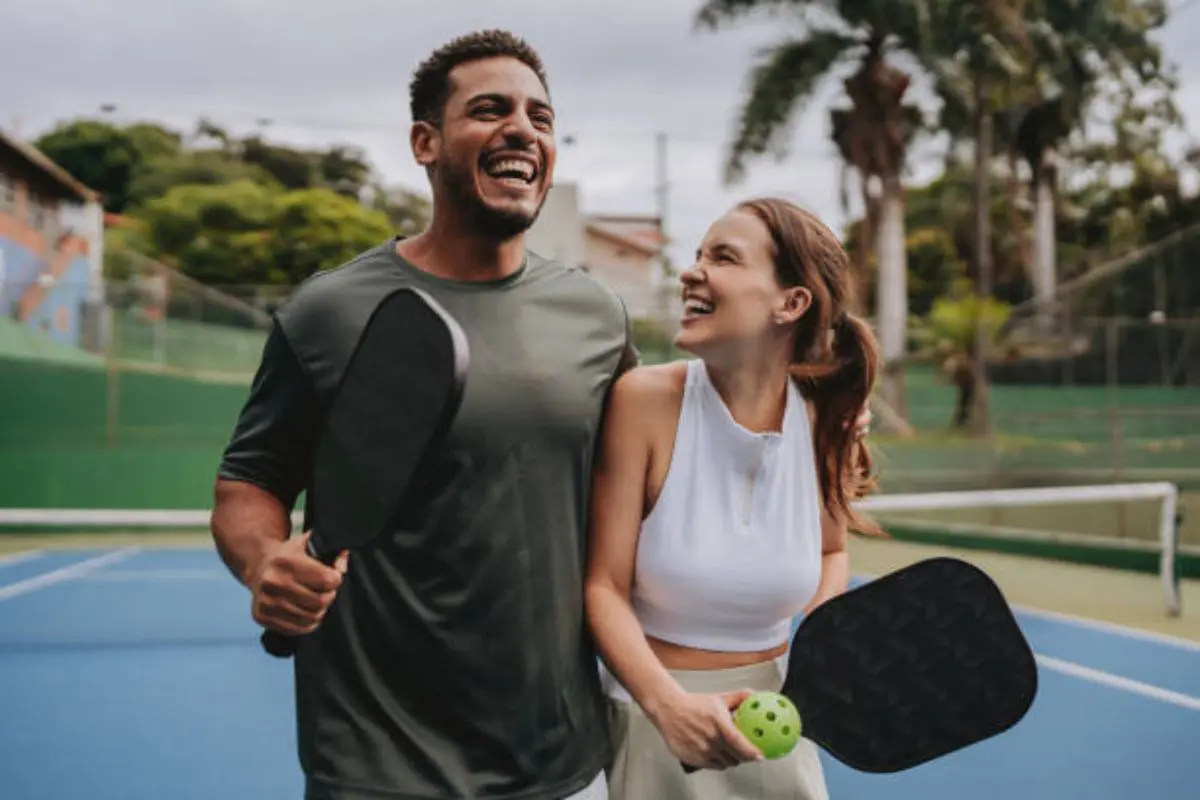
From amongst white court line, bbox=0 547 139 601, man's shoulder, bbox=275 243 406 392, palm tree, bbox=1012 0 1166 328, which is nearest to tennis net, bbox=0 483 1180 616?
white court line, bbox=0 547 139 601

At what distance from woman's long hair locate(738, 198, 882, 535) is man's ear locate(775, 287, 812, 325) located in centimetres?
3

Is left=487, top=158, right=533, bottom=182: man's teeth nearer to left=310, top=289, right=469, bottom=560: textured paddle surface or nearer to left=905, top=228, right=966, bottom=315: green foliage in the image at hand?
left=310, top=289, right=469, bottom=560: textured paddle surface

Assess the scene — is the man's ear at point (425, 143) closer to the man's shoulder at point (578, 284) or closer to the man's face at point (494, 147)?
the man's face at point (494, 147)

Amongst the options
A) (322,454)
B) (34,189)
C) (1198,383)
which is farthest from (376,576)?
(34,189)

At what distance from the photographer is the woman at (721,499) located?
1.89m

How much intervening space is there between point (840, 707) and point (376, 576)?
0.63 m

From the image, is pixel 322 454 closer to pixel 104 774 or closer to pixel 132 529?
pixel 104 774

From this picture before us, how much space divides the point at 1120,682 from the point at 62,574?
8.26 m

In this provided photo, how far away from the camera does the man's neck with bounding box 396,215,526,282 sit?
199cm

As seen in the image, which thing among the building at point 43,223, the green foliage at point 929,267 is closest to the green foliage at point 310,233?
the building at point 43,223

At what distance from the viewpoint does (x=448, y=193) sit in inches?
78.5

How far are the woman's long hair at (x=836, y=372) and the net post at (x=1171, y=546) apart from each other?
7.29m

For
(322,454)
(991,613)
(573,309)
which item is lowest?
(991,613)

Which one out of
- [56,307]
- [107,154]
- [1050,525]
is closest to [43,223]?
[56,307]
